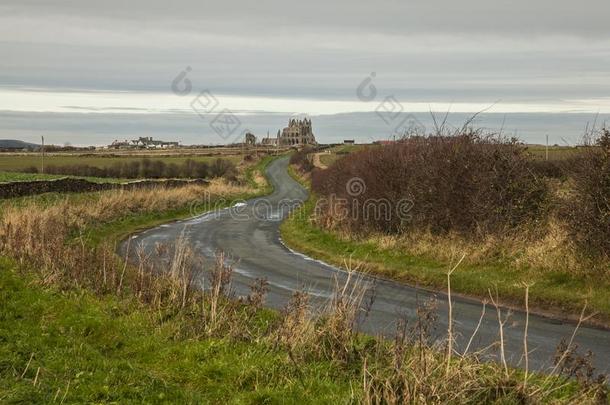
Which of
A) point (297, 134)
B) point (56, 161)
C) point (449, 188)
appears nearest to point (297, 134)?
point (297, 134)

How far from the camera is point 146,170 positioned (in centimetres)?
7156

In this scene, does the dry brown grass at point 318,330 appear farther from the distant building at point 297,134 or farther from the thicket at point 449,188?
→ the distant building at point 297,134

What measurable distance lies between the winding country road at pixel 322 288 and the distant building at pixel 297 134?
14147cm

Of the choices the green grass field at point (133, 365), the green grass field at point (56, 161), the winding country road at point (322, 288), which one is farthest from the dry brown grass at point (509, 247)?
the green grass field at point (56, 161)

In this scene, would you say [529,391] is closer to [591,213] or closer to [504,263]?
[591,213]

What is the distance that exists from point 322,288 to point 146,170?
194ft

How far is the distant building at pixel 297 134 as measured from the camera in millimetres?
178875

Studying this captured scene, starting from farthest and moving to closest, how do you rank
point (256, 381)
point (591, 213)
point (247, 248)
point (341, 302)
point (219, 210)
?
point (219, 210) → point (247, 248) → point (591, 213) → point (341, 302) → point (256, 381)

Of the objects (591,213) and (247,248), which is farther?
(247,248)

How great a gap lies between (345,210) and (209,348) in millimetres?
17319

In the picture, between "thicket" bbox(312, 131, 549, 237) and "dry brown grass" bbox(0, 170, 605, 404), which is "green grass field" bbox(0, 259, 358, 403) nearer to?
"dry brown grass" bbox(0, 170, 605, 404)

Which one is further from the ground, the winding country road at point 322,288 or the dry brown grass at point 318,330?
the dry brown grass at point 318,330

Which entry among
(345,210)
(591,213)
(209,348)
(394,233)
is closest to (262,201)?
(345,210)

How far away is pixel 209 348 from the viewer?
29.7ft
